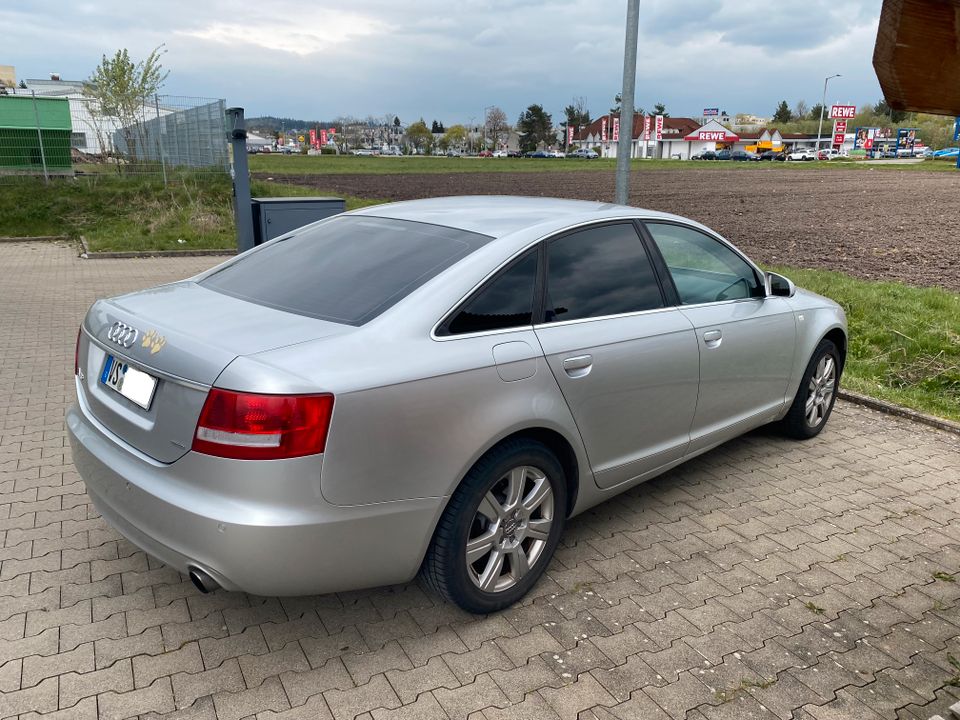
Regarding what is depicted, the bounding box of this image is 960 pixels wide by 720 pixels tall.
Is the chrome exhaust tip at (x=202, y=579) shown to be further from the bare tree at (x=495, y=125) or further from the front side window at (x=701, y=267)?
the bare tree at (x=495, y=125)

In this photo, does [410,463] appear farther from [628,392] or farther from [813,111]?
[813,111]

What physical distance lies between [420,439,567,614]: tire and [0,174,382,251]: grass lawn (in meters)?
12.6

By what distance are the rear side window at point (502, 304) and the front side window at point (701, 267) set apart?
1.04 metres

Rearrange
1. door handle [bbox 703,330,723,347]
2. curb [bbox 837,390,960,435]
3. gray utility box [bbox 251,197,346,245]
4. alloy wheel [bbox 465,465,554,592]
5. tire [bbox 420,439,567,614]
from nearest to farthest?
1. tire [bbox 420,439,567,614]
2. alloy wheel [bbox 465,465,554,592]
3. door handle [bbox 703,330,723,347]
4. curb [bbox 837,390,960,435]
5. gray utility box [bbox 251,197,346,245]

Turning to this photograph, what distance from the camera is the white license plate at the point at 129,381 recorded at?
9.19ft

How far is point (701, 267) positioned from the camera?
4441 mm

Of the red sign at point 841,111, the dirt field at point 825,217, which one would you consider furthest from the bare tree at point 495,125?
the dirt field at point 825,217

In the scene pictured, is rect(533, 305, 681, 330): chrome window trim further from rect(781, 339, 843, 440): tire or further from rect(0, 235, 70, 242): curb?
rect(0, 235, 70, 242): curb

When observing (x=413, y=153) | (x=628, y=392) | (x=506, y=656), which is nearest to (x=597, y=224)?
(x=628, y=392)

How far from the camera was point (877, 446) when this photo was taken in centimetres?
530

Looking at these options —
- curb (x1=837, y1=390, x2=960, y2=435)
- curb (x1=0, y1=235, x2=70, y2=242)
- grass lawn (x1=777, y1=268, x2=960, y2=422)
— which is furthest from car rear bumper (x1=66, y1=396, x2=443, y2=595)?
curb (x1=0, y1=235, x2=70, y2=242)

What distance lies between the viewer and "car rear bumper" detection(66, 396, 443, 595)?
2506 millimetres

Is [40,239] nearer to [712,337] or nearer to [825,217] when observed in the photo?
[712,337]

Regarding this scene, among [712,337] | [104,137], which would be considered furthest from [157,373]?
[104,137]
